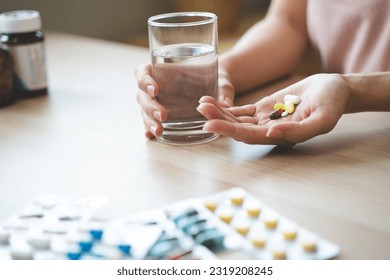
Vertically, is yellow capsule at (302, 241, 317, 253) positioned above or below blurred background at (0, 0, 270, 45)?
above

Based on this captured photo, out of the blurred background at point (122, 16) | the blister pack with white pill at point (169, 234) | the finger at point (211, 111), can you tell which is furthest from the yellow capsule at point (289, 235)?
the blurred background at point (122, 16)

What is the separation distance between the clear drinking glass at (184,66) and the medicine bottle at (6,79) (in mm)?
348

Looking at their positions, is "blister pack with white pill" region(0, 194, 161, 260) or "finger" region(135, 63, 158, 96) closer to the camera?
"blister pack with white pill" region(0, 194, 161, 260)

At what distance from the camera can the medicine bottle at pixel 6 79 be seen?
3.26ft

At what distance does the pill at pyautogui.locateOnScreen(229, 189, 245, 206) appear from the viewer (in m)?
0.62

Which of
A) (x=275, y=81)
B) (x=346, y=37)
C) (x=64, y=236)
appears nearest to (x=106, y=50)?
(x=275, y=81)

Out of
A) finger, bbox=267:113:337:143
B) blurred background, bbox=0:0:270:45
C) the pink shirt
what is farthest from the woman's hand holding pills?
blurred background, bbox=0:0:270:45

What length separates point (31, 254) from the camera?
0.54m

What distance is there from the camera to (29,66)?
41.3 inches

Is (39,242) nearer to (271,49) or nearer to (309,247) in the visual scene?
(309,247)

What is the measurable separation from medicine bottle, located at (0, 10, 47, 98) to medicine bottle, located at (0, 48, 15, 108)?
0.08ft

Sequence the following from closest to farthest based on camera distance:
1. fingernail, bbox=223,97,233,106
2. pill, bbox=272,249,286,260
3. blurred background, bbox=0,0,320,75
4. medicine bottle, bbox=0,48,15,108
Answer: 1. pill, bbox=272,249,286,260
2. fingernail, bbox=223,97,233,106
3. medicine bottle, bbox=0,48,15,108
4. blurred background, bbox=0,0,320,75

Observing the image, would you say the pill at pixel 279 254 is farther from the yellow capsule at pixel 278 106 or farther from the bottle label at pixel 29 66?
the bottle label at pixel 29 66

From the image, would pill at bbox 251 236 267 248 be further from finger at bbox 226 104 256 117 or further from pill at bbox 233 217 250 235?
finger at bbox 226 104 256 117
